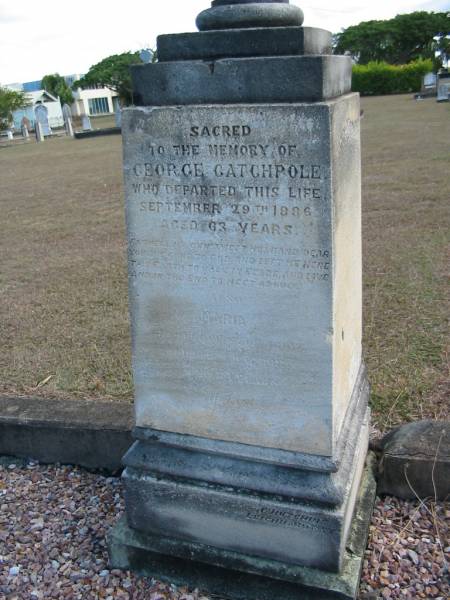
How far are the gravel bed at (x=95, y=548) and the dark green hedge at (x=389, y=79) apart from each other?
46.6m

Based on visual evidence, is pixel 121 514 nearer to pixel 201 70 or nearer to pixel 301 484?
pixel 301 484

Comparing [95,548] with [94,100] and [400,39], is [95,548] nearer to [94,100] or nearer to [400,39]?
[400,39]

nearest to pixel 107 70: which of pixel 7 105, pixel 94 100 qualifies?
pixel 94 100

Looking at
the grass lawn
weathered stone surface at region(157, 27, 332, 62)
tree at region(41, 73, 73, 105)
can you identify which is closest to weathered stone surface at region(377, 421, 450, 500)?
the grass lawn

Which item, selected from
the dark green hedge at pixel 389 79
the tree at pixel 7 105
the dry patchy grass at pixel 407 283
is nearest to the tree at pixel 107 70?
the tree at pixel 7 105

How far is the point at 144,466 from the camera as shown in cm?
260

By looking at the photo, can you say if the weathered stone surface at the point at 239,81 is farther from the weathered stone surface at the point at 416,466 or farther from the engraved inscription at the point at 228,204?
the weathered stone surface at the point at 416,466

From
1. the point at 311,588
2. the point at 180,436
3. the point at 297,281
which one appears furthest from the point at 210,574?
the point at 297,281

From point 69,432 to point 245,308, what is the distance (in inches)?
62.5

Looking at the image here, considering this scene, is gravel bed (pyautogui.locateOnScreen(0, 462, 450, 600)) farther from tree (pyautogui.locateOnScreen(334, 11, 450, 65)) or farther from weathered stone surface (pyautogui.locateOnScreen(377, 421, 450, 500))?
tree (pyautogui.locateOnScreen(334, 11, 450, 65))

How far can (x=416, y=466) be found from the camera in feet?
9.63

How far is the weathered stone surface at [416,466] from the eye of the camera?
2.92 m

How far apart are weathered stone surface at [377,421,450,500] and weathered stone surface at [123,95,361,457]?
63 centimetres

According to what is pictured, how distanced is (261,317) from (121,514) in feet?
4.45
